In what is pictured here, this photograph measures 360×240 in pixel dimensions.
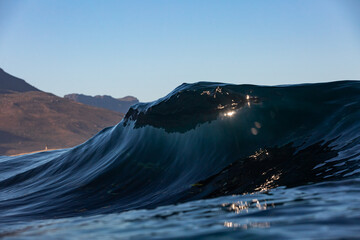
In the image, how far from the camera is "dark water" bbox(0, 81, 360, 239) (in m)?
1.66

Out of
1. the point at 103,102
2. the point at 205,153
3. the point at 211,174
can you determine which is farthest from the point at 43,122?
the point at 103,102

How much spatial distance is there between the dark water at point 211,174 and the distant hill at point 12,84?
101440 millimetres

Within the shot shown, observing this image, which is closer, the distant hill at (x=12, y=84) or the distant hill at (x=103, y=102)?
the distant hill at (x=12, y=84)

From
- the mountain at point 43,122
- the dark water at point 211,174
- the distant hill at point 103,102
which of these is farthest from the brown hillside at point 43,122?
the distant hill at point 103,102

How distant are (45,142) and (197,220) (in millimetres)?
59523

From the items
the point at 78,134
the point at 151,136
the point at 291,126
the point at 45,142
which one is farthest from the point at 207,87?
the point at 78,134

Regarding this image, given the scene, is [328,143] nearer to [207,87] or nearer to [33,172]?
[207,87]

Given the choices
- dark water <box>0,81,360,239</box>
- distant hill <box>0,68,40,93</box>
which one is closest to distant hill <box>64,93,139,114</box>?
distant hill <box>0,68,40,93</box>

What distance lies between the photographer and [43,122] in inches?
2559

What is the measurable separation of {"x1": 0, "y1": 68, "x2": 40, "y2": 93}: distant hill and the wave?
101255 mm

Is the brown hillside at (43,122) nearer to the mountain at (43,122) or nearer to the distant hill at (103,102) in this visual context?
the mountain at (43,122)

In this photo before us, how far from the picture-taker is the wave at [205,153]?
289cm

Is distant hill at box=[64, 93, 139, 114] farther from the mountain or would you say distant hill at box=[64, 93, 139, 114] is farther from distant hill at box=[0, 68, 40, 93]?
the mountain

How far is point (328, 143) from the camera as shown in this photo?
325cm
